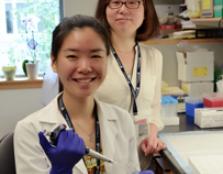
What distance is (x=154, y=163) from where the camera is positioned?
174 cm

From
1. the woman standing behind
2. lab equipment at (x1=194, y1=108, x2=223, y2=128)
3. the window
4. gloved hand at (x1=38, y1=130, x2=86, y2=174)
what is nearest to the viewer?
gloved hand at (x1=38, y1=130, x2=86, y2=174)

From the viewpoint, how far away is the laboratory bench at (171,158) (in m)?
1.41

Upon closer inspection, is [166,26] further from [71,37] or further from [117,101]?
[71,37]

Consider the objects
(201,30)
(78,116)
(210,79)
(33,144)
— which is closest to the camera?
(33,144)

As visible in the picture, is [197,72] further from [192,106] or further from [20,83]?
[20,83]

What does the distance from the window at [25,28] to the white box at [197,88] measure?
1.46 meters

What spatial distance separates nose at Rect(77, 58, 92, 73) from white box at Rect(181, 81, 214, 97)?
4.37 feet

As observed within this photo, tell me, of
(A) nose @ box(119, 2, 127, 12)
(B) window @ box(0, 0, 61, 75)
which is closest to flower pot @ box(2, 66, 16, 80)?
(B) window @ box(0, 0, 61, 75)

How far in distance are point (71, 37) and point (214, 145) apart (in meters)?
0.87

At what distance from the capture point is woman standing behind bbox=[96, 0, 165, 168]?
4.99ft

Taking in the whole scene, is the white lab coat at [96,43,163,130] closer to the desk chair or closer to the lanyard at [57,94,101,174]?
the lanyard at [57,94,101,174]

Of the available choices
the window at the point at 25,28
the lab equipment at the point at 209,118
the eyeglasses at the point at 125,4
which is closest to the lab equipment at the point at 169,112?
the lab equipment at the point at 209,118

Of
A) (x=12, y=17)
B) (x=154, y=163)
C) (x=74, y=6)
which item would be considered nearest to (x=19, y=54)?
(x=12, y=17)

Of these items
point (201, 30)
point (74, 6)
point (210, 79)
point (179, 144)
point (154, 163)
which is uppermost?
point (74, 6)
